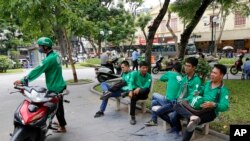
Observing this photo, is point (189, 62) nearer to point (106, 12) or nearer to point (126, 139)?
point (126, 139)

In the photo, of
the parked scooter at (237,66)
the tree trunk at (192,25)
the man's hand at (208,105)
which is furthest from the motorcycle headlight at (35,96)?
the parked scooter at (237,66)

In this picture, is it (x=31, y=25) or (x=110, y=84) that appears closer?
(x=110, y=84)

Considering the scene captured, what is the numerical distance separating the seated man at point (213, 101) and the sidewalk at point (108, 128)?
2.52ft

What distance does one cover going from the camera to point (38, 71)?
4605 millimetres

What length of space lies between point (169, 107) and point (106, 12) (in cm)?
2280

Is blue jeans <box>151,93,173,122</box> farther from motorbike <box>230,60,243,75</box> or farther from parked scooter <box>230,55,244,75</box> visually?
motorbike <box>230,60,243,75</box>

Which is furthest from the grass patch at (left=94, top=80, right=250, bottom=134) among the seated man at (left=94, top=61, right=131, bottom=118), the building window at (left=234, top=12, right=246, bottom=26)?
Result: the building window at (left=234, top=12, right=246, bottom=26)

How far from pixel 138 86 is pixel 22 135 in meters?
2.71

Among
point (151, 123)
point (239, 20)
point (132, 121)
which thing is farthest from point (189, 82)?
point (239, 20)

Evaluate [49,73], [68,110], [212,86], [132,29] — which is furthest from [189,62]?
[132,29]

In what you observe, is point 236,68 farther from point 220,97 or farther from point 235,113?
point 220,97

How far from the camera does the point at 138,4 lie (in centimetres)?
3130

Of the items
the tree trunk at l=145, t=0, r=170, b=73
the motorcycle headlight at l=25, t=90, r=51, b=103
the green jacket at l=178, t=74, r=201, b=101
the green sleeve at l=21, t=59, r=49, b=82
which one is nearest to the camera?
the motorcycle headlight at l=25, t=90, r=51, b=103

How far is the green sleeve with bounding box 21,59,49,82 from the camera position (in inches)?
178
